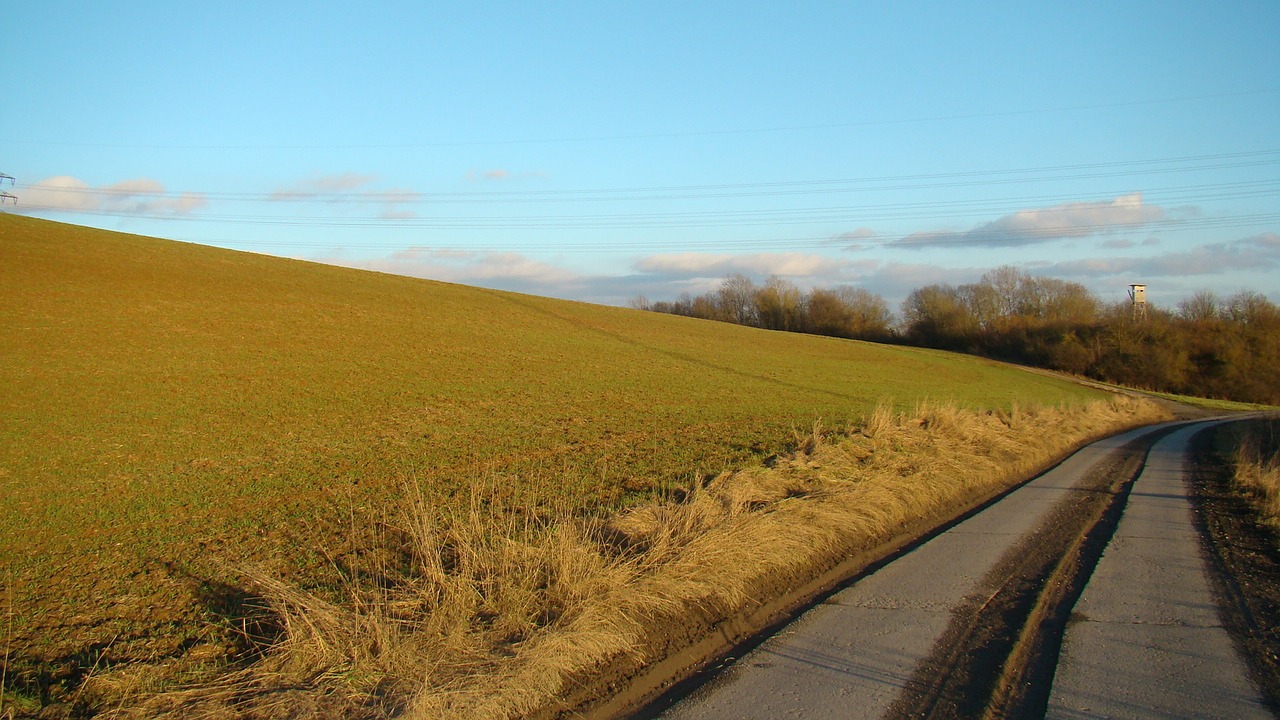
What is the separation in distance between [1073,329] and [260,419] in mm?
78085

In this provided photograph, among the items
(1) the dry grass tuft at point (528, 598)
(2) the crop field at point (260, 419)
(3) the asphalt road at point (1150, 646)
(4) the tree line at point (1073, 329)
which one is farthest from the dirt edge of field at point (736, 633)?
(4) the tree line at point (1073, 329)

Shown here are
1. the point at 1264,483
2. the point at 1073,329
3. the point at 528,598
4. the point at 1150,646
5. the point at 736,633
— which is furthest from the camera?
the point at 1073,329

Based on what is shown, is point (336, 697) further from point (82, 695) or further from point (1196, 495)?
point (1196, 495)

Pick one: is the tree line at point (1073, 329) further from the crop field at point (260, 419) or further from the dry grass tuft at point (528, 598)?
the dry grass tuft at point (528, 598)

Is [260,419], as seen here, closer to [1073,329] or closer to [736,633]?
[736,633]

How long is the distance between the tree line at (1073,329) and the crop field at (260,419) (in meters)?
37.5

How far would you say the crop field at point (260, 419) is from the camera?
741cm

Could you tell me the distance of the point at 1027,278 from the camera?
89.6 m

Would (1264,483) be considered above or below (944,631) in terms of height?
above

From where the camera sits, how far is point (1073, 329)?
75.4 metres

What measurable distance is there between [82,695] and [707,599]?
187 inches

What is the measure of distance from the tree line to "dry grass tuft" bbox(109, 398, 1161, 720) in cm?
7298

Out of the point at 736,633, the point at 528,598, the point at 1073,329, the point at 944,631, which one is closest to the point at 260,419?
the point at 528,598

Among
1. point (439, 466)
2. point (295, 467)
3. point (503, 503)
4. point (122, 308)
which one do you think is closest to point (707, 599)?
point (503, 503)
